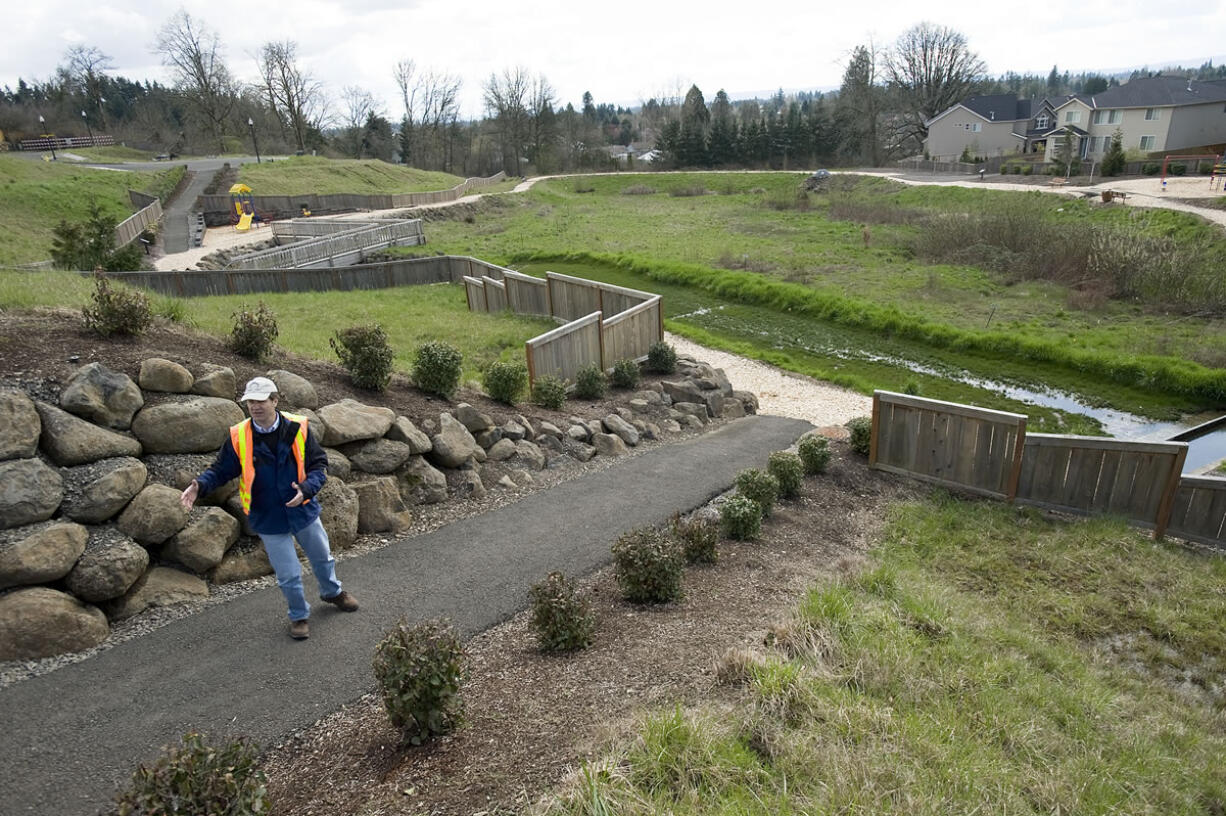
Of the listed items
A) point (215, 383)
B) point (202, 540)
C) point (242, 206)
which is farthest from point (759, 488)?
point (242, 206)

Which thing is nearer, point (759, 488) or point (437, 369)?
point (759, 488)

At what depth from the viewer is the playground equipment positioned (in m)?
38.6

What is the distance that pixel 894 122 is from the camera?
82.6 metres

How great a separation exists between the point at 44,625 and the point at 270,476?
2.19 m

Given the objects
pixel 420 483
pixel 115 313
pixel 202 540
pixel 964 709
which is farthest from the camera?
pixel 420 483

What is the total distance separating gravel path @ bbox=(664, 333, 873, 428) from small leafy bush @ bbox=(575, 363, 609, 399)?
4.40 meters

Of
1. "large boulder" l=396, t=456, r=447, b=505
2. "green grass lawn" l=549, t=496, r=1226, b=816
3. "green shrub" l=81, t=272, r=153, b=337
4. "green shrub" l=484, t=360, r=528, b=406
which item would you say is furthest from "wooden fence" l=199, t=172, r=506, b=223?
"green grass lawn" l=549, t=496, r=1226, b=816

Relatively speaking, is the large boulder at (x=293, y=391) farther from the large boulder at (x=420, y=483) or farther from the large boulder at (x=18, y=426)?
the large boulder at (x=18, y=426)

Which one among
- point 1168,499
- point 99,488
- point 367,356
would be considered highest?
point 367,356

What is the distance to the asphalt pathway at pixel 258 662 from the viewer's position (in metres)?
4.62

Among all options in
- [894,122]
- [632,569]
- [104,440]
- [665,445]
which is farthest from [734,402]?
[894,122]

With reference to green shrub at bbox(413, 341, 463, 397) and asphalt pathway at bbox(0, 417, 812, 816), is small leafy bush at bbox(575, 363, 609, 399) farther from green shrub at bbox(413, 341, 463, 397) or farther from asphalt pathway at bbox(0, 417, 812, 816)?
asphalt pathway at bbox(0, 417, 812, 816)

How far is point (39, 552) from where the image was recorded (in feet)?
18.7

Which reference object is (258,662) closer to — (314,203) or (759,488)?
(759,488)
